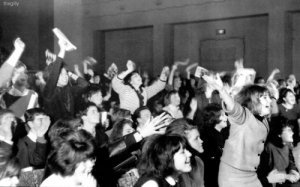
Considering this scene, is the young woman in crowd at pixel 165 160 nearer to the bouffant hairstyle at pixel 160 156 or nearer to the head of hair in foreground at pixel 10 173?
the bouffant hairstyle at pixel 160 156

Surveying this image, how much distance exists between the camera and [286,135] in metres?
5.29

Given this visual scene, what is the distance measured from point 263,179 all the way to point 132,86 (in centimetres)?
285

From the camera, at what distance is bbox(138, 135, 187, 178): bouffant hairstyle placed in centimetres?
306

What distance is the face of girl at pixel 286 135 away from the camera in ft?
17.3

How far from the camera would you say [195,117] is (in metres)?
6.63

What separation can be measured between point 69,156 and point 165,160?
24.3 inches

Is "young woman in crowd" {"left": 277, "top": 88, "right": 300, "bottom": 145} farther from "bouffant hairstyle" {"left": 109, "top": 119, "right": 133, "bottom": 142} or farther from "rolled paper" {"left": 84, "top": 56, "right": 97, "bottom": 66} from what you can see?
"rolled paper" {"left": 84, "top": 56, "right": 97, "bottom": 66}

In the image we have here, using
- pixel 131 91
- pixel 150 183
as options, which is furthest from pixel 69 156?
pixel 131 91

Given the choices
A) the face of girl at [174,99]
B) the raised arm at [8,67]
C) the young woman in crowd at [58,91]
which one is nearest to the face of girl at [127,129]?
the young woman in crowd at [58,91]

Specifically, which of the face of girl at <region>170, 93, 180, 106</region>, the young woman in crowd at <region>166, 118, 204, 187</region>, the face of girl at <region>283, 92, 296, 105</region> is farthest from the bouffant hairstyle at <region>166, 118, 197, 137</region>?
the face of girl at <region>283, 92, 296, 105</region>

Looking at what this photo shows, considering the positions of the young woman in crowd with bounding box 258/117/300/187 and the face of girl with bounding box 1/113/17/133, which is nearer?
the face of girl with bounding box 1/113/17/133

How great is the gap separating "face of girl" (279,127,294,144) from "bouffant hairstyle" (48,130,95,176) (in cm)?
291

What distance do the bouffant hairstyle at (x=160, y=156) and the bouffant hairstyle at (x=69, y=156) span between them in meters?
0.35

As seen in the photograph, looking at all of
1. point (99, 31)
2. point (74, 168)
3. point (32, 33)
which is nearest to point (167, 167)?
point (74, 168)
